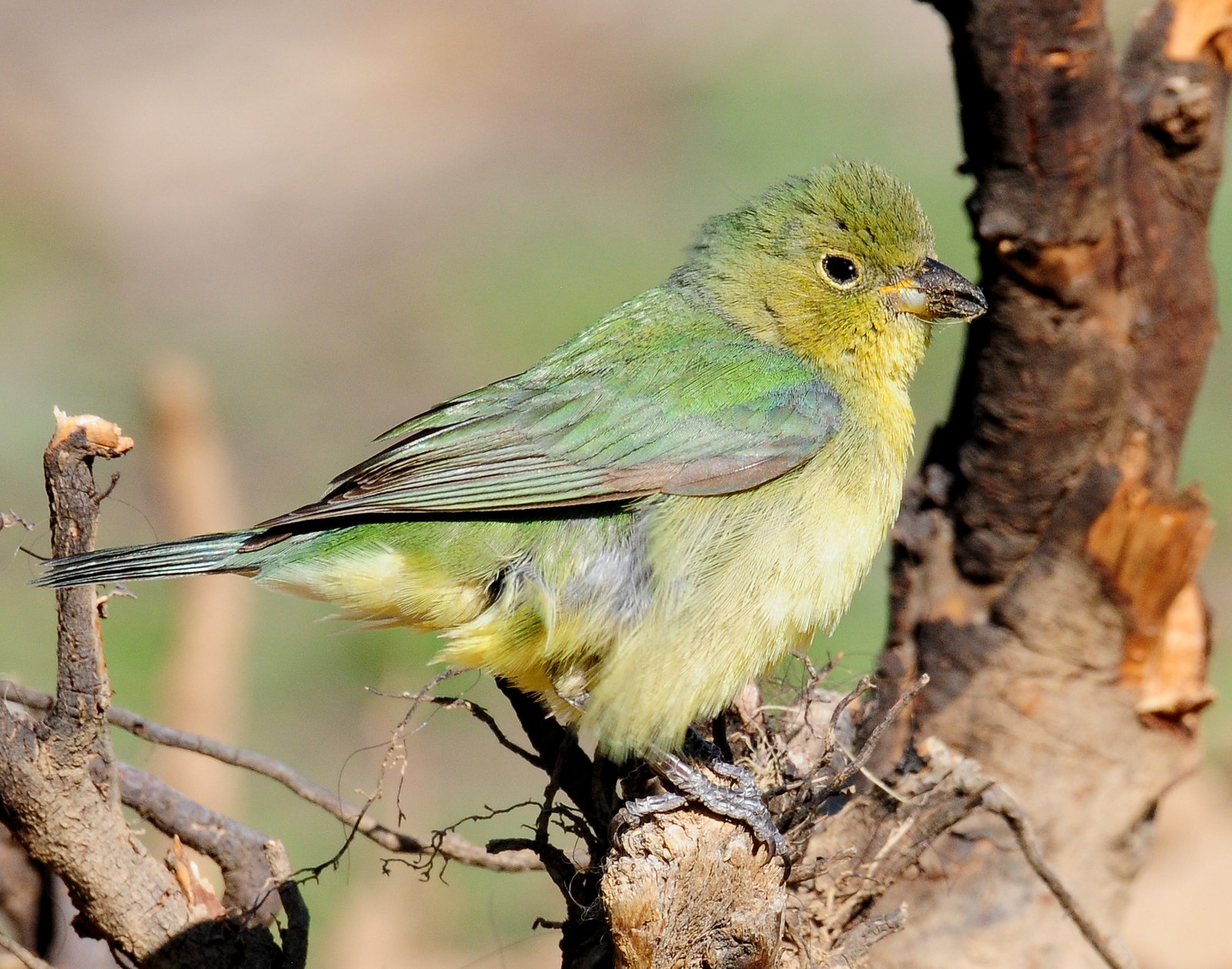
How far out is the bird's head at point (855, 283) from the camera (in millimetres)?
3941

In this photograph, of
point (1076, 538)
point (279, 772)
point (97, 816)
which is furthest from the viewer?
point (1076, 538)

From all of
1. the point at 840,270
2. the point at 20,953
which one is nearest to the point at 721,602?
the point at 840,270

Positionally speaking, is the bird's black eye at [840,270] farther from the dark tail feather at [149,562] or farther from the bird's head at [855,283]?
the dark tail feather at [149,562]

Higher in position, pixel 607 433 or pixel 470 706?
pixel 607 433

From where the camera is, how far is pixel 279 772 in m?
3.29

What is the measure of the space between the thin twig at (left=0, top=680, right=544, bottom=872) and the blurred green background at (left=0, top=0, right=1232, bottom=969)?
1.61m

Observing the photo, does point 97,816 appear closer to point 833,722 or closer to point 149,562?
point 149,562

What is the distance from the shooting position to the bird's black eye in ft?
13.1

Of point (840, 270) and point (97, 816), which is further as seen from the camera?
point (840, 270)

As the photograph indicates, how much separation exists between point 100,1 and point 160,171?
2889 millimetres

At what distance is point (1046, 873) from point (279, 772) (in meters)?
1.85

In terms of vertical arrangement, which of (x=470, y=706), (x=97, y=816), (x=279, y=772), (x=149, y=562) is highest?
(x=149, y=562)

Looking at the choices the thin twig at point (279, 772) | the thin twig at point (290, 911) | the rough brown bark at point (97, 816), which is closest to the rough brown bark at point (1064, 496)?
the thin twig at point (279, 772)

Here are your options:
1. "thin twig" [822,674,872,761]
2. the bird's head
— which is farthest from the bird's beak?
"thin twig" [822,674,872,761]
